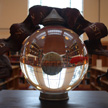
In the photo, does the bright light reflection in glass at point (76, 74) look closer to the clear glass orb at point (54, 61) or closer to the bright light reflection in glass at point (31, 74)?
the clear glass orb at point (54, 61)

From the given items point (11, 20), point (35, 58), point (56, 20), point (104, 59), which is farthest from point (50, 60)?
point (11, 20)

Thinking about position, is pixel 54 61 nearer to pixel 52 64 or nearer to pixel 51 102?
pixel 52 64

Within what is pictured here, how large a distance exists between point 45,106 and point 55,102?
58 mm

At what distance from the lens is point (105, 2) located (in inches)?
257

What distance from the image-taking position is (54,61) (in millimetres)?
561

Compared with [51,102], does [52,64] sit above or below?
above

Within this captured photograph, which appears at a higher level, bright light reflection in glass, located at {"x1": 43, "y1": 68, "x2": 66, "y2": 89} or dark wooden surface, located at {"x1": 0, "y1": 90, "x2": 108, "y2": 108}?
bright light reflection in glass, located at {"x1": 43, "y1": 68, "x2": 66, "y2": 89}

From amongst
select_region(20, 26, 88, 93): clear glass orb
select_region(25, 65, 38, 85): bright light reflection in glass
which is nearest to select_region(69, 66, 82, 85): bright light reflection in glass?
select_region(20, 26, 88, 93): clear glass orb

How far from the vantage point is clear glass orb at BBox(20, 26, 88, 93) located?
0.56 metres

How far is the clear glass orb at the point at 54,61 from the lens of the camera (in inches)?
22.1

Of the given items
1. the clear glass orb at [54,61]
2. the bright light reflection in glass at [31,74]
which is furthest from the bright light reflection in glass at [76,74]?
the bright light reflection in glass at [31,74]

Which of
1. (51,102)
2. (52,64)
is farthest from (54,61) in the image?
(51,102)

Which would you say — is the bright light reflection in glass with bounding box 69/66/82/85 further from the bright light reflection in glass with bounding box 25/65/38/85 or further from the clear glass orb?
the bright light reflection in glass with bounding box 25/65/38/85

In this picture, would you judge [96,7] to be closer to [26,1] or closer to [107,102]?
[26,1]
